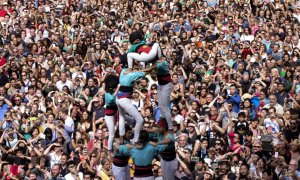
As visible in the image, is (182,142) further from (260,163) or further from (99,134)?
(260,163)

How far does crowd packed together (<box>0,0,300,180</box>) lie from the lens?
54.5 feet

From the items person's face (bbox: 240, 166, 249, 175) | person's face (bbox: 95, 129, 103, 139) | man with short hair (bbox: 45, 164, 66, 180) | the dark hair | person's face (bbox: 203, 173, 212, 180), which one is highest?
the dark hair

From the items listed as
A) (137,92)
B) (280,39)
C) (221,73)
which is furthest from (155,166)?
(280,39)

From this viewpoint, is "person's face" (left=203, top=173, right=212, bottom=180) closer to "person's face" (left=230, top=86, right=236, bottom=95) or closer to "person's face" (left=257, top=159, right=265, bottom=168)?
"person's face" (left=257, top=159, right=265, bottom=168)

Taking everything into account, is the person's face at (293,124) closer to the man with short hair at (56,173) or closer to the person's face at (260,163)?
the person's face at (260,163)

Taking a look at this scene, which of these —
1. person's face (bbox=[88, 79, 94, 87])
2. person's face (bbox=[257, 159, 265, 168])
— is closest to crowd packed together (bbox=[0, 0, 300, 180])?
person's face (bbox=[257, 159, 265, 168])

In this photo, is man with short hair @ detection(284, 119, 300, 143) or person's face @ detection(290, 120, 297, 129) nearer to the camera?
man with short hair @ detection(284, 119, 300, 143)

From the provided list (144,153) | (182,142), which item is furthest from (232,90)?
(144,153)

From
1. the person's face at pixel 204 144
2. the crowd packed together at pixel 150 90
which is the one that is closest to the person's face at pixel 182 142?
the crowd packed together at pixel 150 90

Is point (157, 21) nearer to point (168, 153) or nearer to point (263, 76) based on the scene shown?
point (263, 76)

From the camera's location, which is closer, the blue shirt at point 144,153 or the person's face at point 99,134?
the blue shirt at point 144,153

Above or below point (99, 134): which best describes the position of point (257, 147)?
above

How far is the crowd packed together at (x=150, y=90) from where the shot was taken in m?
16.6

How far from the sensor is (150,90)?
76.4ft
